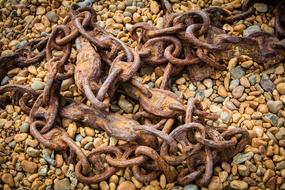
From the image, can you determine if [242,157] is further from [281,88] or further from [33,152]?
[33,152]

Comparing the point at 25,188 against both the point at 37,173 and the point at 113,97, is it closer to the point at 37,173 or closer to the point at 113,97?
the point at 37,173

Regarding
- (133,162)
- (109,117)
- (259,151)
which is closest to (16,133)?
(109,117)

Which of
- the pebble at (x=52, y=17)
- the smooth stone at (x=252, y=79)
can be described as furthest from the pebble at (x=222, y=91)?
the pebble at (x=52, y=17)

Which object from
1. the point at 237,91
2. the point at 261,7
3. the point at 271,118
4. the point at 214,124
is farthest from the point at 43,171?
the point at 261,7

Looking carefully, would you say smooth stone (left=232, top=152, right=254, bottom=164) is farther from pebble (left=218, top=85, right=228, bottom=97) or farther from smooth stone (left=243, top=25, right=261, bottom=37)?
smooth stone (left=243, top=25, right=261, bottom=37)

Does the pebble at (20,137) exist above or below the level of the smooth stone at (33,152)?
above

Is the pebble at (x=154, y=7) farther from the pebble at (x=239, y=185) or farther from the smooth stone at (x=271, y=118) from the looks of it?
the pebble at (x=239, y=185)
